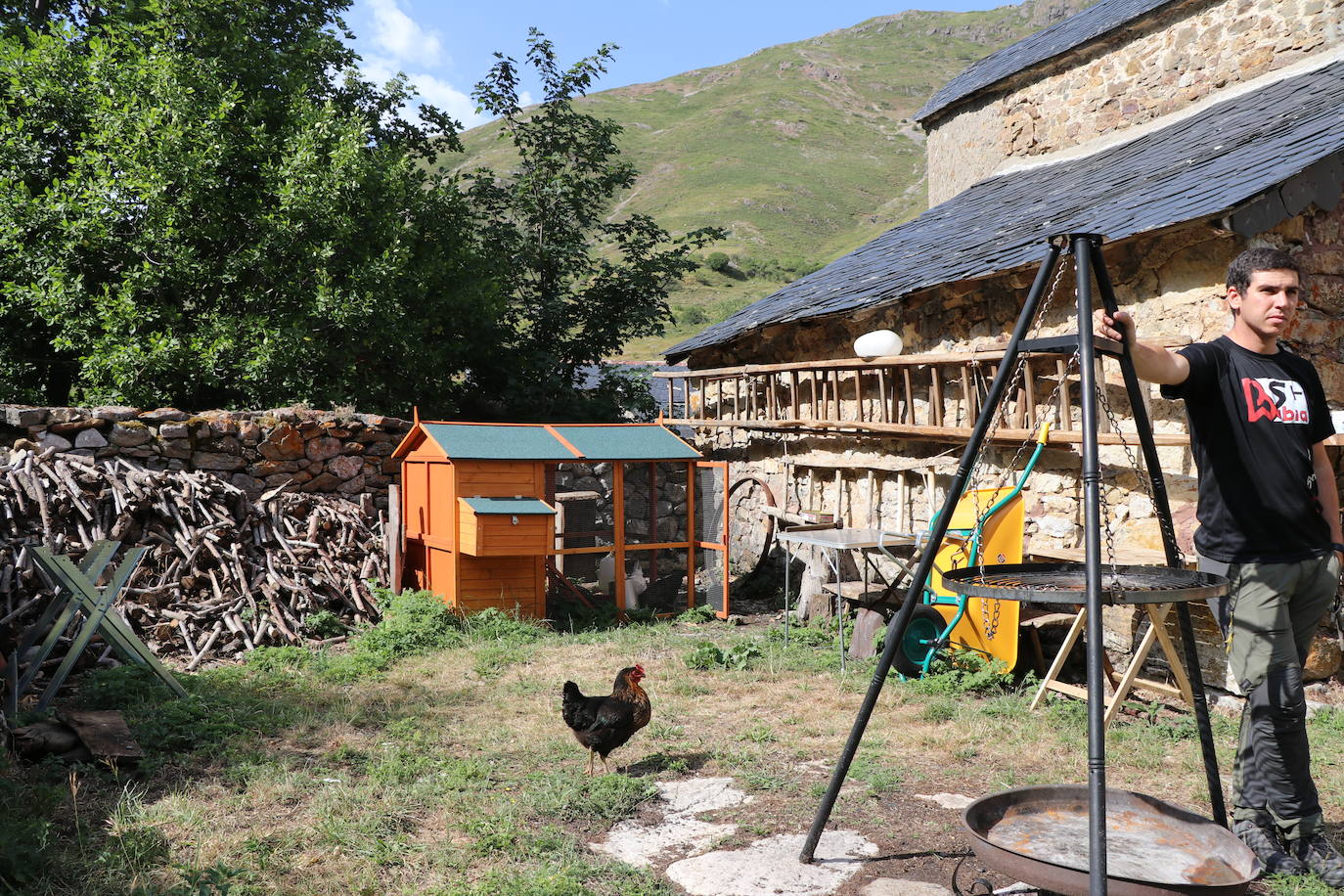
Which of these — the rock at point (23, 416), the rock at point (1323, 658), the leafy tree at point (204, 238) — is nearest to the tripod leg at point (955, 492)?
the rock at point (1323, 658)

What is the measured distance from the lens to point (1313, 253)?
20.2 ft

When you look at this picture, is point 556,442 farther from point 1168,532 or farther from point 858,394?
point 1168,532

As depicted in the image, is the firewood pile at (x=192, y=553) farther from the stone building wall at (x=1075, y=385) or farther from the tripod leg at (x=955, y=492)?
the tripod leg at (x=955, y=492)

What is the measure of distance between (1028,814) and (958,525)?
158 inches

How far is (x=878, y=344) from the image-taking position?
28.5 ft

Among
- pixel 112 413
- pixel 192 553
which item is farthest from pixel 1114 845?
pixel 112 413

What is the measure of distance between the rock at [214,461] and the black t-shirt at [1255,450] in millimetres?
8519

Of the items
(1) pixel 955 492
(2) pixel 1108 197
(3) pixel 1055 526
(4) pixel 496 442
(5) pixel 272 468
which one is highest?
(2) pixel 1108 197

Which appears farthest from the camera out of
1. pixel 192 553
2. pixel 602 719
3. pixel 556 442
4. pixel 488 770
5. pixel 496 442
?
pixel 556 442

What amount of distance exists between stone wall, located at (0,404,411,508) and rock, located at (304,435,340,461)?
1cm

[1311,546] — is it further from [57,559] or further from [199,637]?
[199,637]

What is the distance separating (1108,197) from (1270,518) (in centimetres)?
513

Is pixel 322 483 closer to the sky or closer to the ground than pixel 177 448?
closer to the ground

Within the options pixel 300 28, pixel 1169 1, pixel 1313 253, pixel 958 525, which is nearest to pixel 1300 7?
pixel 1169 1
